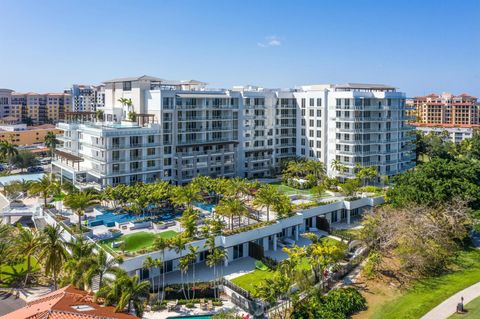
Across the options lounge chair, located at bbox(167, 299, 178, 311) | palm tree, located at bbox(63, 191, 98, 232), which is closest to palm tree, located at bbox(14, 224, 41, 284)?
palm tree, located at bbox(63, 191, 98, 232)

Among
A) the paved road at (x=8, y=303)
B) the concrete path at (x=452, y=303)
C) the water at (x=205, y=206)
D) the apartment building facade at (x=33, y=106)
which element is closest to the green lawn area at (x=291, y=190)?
the water at (x=205, y=206)

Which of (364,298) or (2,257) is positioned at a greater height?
(2,257)

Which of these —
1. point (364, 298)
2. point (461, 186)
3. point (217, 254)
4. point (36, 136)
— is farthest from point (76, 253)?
point (36, 136)

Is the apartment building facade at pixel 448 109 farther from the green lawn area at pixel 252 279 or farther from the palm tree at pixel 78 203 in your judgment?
the palm tree at pixel 78 203

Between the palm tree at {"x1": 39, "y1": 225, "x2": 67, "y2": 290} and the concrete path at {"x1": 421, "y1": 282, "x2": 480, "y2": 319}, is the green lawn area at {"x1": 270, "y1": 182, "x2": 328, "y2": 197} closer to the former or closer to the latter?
the concrete path at {"x1": 421, "y1": 282, "x2": 480, "y2": 319}

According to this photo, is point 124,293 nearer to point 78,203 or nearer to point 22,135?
point 78,203

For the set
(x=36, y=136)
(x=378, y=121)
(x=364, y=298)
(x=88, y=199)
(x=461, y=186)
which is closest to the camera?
(x=364, y=298)

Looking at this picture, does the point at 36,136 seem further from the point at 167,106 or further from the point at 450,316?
the point at 450,316
